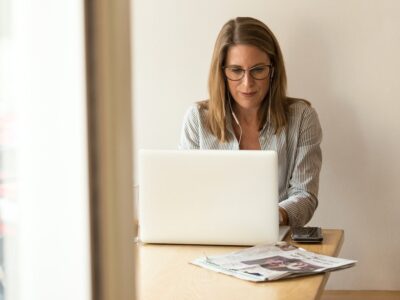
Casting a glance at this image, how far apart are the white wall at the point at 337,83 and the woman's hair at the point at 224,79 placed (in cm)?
23

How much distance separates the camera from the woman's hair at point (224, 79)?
9.17 feet

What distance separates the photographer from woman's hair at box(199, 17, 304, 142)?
2795 mm

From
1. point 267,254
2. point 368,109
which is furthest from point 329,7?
point 267,254

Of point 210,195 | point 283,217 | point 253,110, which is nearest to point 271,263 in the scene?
point 210,195

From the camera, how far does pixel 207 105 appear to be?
292 centimetres

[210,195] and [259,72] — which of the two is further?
[259,72]

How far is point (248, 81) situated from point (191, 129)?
0.95 ft

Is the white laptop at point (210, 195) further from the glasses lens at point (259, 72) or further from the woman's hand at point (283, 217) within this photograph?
the glasses lens at point (259, 72)

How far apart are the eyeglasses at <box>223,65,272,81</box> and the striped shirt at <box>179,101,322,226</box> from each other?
15 centimetres

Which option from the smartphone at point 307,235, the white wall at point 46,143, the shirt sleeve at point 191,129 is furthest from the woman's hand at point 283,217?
the white wall at point 46,143

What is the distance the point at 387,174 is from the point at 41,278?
8.55ft

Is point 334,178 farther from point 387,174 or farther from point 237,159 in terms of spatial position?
point 237,159

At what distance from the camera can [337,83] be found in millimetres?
3064

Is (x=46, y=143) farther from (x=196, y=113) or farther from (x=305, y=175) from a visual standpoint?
(x=196, y=113)
